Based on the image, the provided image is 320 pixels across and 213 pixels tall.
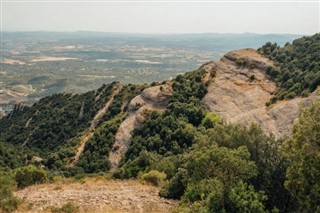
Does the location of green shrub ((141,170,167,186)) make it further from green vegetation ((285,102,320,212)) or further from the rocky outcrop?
the rocky outcrop

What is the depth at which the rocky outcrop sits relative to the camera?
172 feet

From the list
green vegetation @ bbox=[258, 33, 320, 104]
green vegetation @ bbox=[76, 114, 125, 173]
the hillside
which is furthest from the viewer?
green vegetation @ bbox=[76, 114, 125, 173]

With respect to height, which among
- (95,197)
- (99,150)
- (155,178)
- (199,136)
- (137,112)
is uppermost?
(199,136)

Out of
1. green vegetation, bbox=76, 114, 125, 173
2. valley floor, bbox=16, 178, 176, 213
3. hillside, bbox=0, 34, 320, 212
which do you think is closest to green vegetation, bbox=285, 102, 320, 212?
hillside, bbox=0, 34, 320, 212

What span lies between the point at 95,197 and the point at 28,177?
7.06 m

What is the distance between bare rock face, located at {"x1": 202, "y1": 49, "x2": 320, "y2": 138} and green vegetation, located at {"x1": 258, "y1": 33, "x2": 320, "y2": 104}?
4.36 ft

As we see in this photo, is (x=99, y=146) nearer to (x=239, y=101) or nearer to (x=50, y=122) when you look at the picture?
(x=239, y=101)

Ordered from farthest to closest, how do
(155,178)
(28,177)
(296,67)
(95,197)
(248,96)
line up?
(296,67), (248,96), (155,178), (28,177), (95,197)

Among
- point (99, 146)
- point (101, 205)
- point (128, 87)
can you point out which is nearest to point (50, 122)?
point (128, 87)

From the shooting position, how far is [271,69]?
194 feet

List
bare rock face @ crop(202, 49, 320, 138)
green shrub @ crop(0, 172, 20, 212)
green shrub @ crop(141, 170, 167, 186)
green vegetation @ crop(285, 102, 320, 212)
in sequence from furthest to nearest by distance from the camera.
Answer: bare rock face @ crop(202, 49, 320, 138) < green shrub @ crop(141, 170, 167, 186) < green shrub @ crop(0, 172, 20, 212) < green vegetation @ crop(285, 102, 320, 212)

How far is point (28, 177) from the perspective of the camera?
96.7ft

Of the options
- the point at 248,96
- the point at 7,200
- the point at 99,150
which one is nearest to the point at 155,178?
the point at 7,200

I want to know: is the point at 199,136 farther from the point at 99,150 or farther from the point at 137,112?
the point at 137,112
